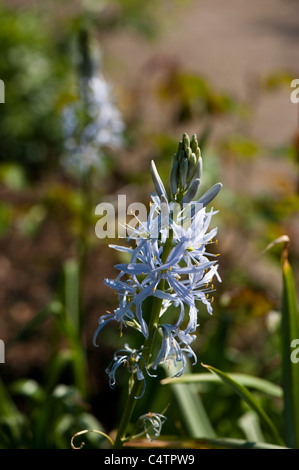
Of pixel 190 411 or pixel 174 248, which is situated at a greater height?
pixel 174 248

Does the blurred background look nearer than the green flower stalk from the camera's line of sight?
No

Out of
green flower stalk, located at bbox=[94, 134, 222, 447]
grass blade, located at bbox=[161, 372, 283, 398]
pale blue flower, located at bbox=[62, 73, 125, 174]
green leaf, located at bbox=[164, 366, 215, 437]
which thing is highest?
pale blue flower, located at bbox=[62, 73, 125, 174]

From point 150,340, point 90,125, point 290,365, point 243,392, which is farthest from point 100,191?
point 150,340

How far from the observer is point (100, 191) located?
16.1 ft

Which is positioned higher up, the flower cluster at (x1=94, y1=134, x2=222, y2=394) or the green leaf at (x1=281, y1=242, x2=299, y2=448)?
the flower cluster at (x1=94, y1=134, x2=222, y2=394)

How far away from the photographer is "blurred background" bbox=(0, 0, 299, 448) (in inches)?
100.0

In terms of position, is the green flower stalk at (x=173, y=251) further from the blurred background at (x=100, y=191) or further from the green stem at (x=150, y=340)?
the blurred background at (x=100, y=191)

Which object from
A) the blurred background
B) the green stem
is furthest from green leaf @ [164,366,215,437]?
the green stem

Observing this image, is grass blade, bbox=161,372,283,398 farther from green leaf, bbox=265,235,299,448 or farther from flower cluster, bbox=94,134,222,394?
flower cluster, bbox=94,134,222,394

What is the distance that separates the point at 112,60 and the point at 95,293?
4.55m

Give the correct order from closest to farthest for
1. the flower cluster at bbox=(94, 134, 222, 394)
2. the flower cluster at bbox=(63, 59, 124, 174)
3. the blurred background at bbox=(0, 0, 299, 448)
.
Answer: the flower cluster at bbox=(94, 134, 222, 394), the blurred background at bbox=(0, 0, 299, 448), the flower cluster at bbox=(63, 59, 124, 174)

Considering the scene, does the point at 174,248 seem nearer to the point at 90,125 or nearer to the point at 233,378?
the point at 233,378

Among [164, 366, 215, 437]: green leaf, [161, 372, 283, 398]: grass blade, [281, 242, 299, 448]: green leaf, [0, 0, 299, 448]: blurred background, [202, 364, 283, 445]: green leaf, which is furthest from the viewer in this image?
[0, 0, 299, 448]: blurred background
